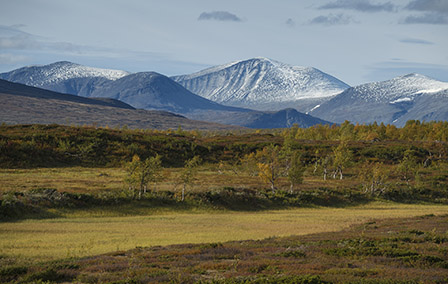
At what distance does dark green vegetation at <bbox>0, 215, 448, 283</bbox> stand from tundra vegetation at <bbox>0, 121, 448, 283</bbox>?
0.23 feet

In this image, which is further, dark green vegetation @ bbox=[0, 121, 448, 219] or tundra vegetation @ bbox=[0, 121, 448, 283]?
dark green vegetation @ bbox=[0, 121, 448, 219]

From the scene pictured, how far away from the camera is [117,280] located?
644 inches

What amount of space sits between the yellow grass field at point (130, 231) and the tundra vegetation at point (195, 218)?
11 cm

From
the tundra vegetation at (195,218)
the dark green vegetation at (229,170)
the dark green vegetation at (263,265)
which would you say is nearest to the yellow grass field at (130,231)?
the tundra vegetation at (195,218)

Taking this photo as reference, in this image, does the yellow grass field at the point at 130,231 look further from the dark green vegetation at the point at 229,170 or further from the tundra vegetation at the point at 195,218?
the dark green vegetation at the point at 229,170

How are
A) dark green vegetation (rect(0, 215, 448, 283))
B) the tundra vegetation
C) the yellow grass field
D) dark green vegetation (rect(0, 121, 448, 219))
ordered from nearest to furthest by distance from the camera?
dark green vegetation (rect(0, 215, 448, 283)), the tundra vegetation, the yellow grass field, dark green vegetation (rect(0, 121, 448, 219))

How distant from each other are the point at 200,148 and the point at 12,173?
174 feet

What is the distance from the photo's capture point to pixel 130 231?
35.2 m

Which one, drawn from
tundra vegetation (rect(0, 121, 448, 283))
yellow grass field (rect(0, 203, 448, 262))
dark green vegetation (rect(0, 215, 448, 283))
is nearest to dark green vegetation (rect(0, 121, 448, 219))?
tundra vegetation (rect(0, 121, 448, 283))

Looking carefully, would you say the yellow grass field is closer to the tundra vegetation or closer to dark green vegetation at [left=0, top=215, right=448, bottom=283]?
the tundra vegetation

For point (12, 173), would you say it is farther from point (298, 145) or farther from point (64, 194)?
point (298, 145)

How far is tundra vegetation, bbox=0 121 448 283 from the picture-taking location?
1834cm

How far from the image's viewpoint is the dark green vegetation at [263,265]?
16.4m

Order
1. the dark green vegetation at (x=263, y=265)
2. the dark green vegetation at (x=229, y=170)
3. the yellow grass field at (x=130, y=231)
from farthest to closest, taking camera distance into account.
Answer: the dark green vegetation at (x=229, y=170) → the yellow grass field at (x=130, y=231) → the dark green vegetation at (x=263, y=265)
